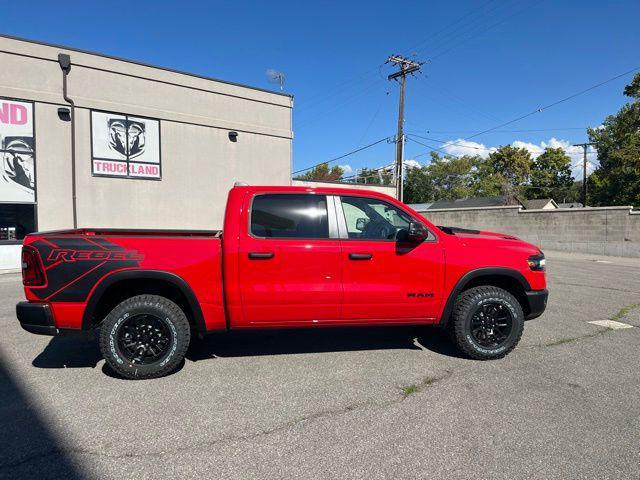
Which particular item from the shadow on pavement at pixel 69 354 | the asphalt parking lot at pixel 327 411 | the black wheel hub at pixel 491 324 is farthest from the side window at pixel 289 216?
the shadow on pavement at pixel 69 354

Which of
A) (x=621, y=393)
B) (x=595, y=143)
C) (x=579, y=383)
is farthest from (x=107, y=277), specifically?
(x=595, y=143)

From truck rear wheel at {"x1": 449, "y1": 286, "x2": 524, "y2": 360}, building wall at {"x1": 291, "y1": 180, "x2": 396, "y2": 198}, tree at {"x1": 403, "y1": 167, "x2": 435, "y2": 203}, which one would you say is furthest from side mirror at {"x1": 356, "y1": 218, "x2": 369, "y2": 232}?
tree at {"x1": 403, "y1": 167, "x2": 435, "y2": 203}

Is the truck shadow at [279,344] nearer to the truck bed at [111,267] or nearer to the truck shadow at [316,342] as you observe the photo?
the truck shadow at [316,342]

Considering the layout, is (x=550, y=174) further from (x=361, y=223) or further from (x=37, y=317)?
(x=37, y=317)

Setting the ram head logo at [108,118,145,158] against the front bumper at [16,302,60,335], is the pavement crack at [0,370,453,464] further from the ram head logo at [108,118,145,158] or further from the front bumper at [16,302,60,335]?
the ram head logo at [108,118,145,158]

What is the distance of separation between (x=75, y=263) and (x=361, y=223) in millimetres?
2784

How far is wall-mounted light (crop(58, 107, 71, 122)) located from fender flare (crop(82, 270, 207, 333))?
1113 centimetres

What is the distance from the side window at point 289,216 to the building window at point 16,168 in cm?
1134

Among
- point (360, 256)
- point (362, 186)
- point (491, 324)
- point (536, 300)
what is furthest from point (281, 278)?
point (362, 186)

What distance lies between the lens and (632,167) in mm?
29062

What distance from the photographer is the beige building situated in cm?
1206

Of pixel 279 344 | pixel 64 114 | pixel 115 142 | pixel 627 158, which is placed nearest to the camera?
pixel 279 344

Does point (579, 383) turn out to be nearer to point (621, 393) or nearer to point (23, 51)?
point (621, 393)

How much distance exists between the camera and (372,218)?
14.6 ft
